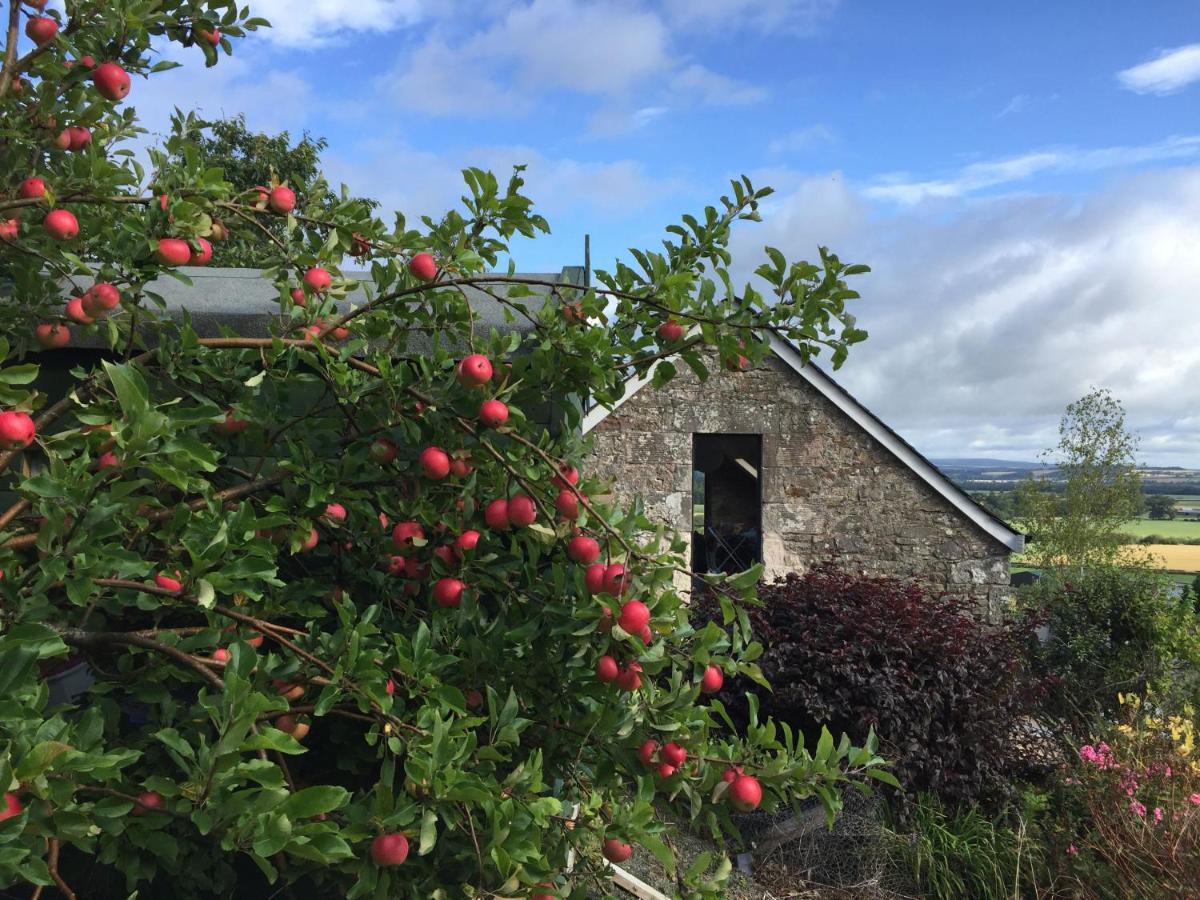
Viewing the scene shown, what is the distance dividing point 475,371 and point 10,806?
129 centimetres

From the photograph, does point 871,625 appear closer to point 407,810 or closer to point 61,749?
point 407,810

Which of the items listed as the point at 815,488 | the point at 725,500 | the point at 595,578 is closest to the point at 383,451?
the point at 595,578

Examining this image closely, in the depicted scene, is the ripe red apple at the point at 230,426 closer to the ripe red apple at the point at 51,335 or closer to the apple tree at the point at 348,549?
the apple tree at the point at 348,549

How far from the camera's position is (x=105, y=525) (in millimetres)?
1763

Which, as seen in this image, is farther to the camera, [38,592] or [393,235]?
[393,235]

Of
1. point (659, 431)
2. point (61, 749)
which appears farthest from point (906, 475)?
point (61, 749)

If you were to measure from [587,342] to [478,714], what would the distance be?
1.11 m

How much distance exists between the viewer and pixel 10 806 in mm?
1498

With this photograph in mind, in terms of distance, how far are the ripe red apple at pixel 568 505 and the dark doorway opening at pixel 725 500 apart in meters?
10.3

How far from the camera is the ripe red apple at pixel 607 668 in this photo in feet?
7.27

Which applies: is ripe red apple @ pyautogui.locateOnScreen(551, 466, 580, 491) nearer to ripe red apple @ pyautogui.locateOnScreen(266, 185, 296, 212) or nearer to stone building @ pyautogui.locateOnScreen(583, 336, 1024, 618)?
ripe red apple @ pyautogui.locateOnScreen(266, 185, 296, 212)

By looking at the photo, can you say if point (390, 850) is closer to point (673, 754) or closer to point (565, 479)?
point (673, 754)

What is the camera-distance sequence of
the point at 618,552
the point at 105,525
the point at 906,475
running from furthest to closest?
1. the point at 906,475
2. the point at 618,552
3. the point at 105,525

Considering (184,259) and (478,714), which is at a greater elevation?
(184,259)
